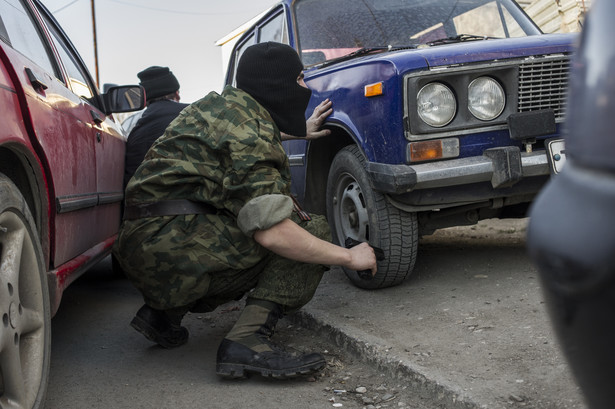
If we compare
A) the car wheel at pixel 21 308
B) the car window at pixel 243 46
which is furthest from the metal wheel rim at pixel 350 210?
the car wheel at pixel 21 308

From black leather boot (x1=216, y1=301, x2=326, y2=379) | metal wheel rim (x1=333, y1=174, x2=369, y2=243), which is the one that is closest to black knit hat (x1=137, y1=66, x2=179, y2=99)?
metal wheel rim (x1=333, y1=174, x2=369, y2=243)

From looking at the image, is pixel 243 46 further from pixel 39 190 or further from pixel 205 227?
pixel 39 190

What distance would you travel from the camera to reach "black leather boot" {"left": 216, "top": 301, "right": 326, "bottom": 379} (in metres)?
2.58

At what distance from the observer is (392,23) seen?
419cm

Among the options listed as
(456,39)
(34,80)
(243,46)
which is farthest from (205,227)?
(243,46)

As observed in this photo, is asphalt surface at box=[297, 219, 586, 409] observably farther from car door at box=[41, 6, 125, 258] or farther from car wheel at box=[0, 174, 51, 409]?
car wheel at box=[0, 174, 51, 409]

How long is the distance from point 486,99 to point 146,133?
229cm

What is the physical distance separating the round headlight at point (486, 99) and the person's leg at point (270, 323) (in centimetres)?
95

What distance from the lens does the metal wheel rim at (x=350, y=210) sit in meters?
3.59

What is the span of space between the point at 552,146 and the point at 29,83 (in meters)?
2.26

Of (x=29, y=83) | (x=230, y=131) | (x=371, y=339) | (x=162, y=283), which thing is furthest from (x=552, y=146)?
(x=29, y=83)

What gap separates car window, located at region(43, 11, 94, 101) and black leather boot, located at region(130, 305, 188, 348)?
4.23 feet

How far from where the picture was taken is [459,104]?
323cm

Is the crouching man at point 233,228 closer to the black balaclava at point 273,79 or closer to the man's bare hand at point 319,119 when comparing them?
the black balaclava at point 273,79
